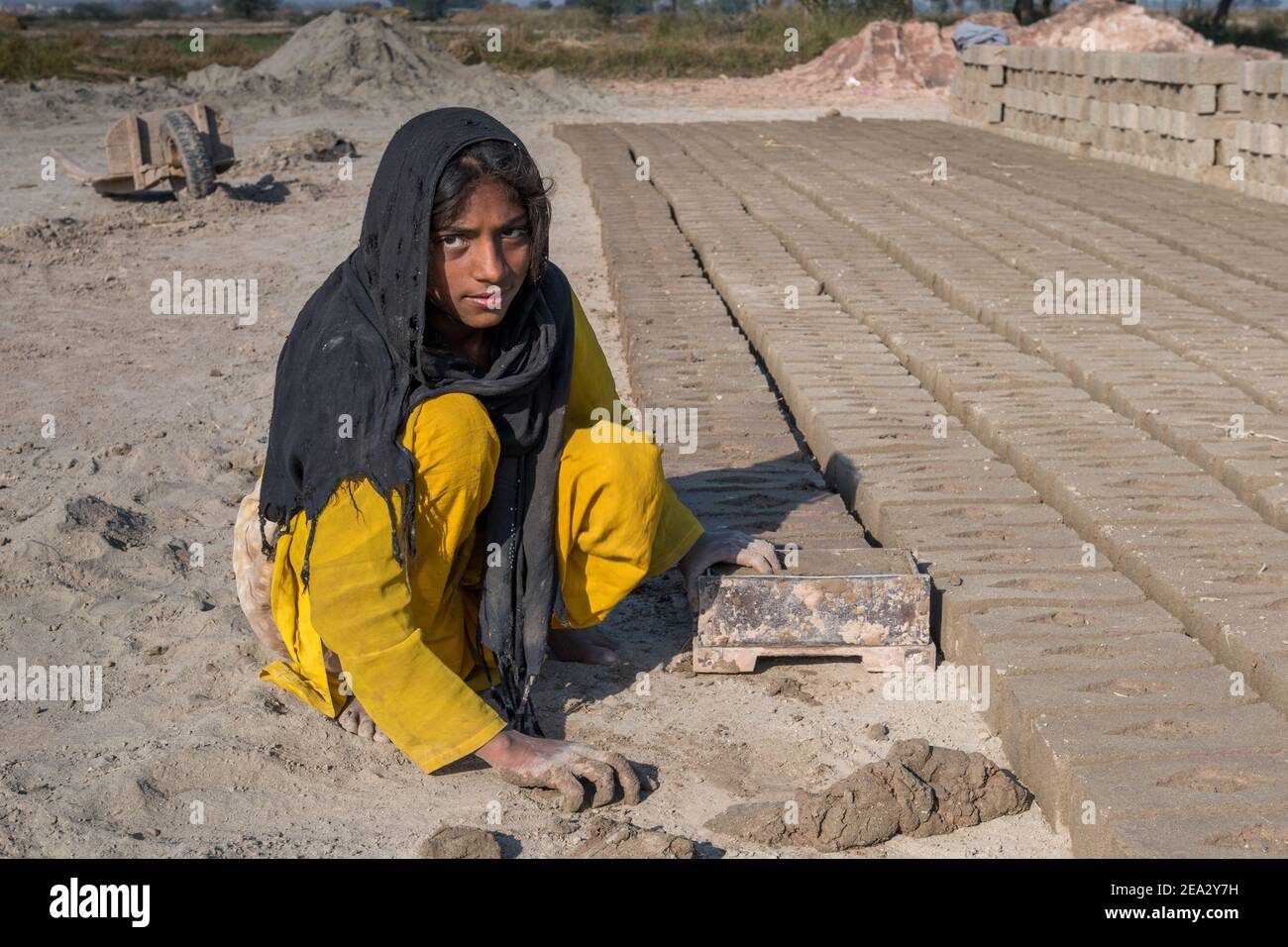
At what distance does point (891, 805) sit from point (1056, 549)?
3.99 ft

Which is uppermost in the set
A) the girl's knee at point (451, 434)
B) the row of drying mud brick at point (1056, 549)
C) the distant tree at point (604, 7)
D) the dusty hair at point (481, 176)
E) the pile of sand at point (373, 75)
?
the distant tree at point (604, 7)

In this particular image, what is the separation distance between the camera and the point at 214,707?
297cm

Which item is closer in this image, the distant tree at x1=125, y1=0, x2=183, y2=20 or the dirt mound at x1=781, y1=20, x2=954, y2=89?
the dirt mound at x1=781, y1=20, x2=954, y2=89

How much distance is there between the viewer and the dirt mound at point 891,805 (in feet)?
8.23

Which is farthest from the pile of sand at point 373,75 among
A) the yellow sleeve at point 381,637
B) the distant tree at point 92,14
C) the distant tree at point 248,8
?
the distant tree at point 92,14

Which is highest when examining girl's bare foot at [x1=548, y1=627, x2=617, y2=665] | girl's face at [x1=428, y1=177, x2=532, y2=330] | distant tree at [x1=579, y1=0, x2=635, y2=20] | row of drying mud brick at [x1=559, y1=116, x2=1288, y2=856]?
distant tree at [x1=579, y1=0, x2=635, y2=20]

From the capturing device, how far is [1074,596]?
10.6 ft

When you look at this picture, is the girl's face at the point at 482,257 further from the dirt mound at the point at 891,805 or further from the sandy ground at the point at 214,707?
the dirt mound at the point at 891,805

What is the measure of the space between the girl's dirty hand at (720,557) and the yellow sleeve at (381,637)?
27.6 inches

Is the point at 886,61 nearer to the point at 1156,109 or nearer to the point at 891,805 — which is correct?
the point at 1156,109

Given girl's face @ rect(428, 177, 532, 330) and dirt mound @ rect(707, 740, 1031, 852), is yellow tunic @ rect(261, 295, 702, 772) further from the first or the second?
dirt mound @ rect(707, 740, 1031, 852)

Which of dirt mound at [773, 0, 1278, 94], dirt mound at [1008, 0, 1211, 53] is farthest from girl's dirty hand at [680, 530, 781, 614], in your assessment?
dirt mound at [1008, 0, 1211, 53]

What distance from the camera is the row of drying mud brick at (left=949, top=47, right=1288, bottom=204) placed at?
9141mm

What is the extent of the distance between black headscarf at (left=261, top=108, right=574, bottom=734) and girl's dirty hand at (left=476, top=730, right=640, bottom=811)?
0.25m
